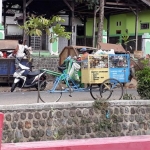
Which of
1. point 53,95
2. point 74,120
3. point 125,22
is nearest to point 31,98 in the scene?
point 53,95

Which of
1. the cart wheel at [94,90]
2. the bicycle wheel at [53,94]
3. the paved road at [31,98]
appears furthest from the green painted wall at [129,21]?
the bicycle wheel at [53,94]

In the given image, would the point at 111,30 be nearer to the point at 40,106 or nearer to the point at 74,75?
the point at 74,75

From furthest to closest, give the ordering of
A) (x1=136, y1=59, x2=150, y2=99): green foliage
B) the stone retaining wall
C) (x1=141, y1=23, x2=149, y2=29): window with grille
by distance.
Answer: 1. (x1=141, y1=23, x2=149, y2=29): window with grille
2. (x1=136, y1=59, x2=150, y2=99): green foliage
3. the stone retaining wall

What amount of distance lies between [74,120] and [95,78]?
1.92 metres

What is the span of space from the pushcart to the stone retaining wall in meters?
1.10

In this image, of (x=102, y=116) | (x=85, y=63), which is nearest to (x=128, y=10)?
(x=85, y=63)

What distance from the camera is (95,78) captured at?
1017 centimetres

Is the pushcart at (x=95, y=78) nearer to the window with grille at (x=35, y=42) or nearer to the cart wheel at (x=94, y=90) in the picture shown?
the cart wheel at (x=94, y=90)

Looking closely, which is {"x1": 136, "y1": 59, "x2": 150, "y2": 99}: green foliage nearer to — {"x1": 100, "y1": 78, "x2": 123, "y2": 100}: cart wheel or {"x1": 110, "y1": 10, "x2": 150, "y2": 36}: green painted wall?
{"x1": 100, "y1": 78, "x2": 123, "y2": 100}: cart wheel

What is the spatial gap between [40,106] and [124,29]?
18.1m

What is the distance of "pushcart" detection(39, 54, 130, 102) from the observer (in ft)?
32.2

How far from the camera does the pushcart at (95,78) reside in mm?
9805

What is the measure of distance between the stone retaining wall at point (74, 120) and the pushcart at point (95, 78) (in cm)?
110

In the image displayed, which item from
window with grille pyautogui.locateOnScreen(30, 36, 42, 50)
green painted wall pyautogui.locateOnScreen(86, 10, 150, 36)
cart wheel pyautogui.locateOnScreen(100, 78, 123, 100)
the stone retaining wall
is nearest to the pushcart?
cart wheel pyautogui.locateOnScreen(100, 78, 123, 100)
